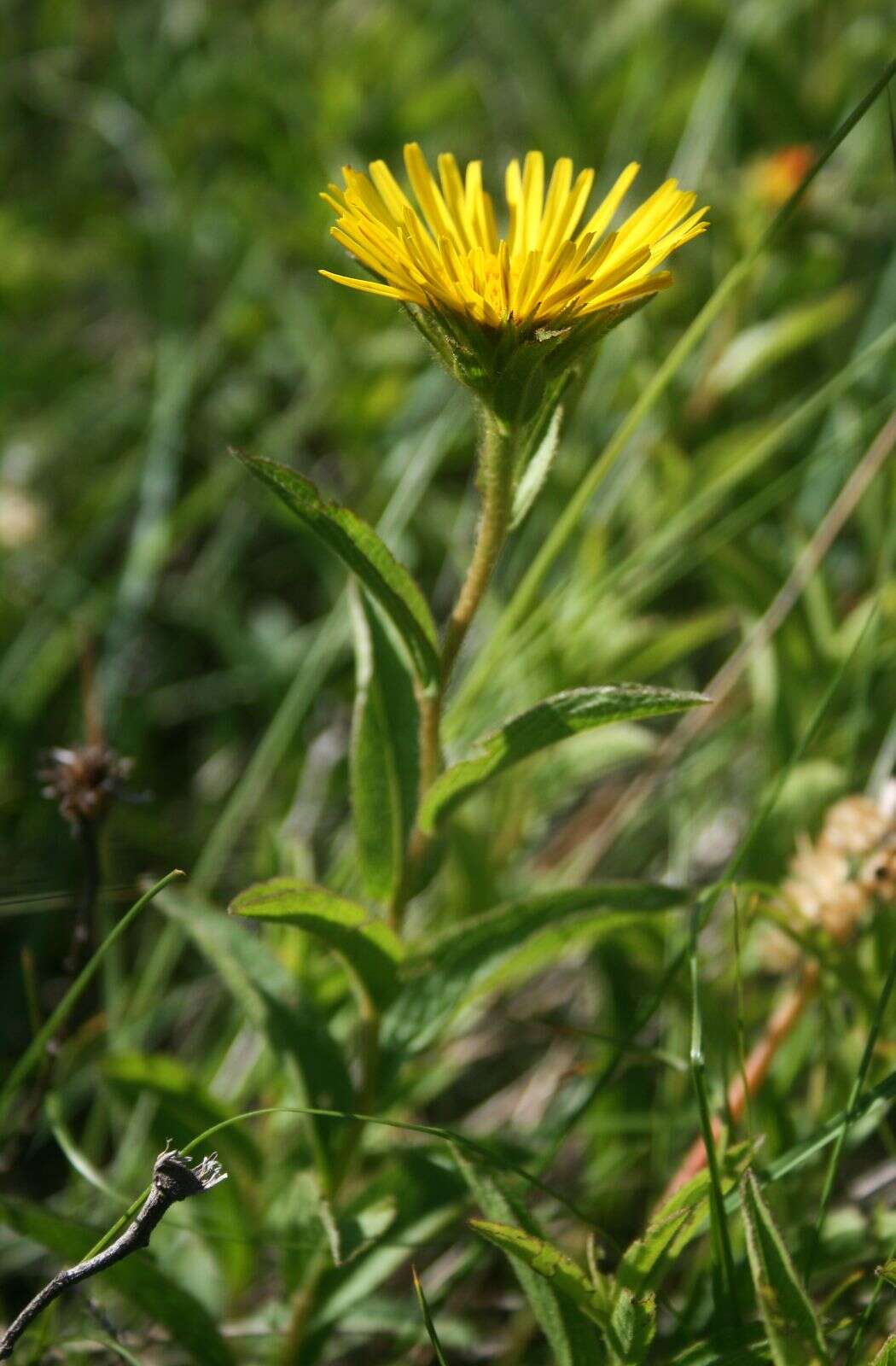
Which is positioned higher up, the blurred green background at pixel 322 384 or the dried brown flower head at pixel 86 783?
the blurred green background at pixel 322 384

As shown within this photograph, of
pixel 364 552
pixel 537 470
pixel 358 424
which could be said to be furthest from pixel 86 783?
pixel 358 424

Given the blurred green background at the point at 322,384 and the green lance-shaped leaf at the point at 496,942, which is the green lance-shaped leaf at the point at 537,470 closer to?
the green lance-shaped leaf at the point at 496,942

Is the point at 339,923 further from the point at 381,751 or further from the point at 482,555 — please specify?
the point at 482,555

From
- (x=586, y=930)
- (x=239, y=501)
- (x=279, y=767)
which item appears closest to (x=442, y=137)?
(x=239, y=501)

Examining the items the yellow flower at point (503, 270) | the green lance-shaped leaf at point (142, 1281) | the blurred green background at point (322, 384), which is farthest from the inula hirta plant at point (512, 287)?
the green lance-shaped leaf at point (142, 1281)

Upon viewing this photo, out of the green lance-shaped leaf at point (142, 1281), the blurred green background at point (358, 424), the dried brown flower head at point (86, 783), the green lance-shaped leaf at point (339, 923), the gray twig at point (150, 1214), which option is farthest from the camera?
the blurred green background at point (358, 424)

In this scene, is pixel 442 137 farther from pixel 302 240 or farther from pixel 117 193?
pixel 117 193

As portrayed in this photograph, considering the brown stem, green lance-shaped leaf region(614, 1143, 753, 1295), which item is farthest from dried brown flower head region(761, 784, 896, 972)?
green lance-shaped leaf region(614, 1143, 753, 1295)
